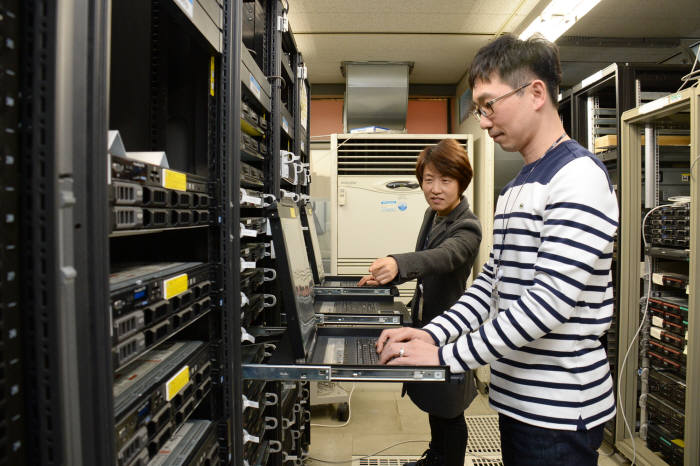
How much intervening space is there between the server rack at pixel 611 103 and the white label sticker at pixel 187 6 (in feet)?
7.89

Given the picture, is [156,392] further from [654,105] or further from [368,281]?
[654,105]

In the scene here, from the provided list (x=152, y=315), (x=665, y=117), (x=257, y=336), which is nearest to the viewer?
(x=152, y=315)

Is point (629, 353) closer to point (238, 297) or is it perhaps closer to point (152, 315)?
point (238, 297)

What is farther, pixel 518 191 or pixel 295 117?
pixel 295 117

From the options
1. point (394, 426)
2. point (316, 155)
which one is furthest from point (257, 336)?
point (316, 155)

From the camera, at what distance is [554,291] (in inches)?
33.8

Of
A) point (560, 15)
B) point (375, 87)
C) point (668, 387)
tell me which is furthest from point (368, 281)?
point (375, 87)

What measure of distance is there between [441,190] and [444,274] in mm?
343

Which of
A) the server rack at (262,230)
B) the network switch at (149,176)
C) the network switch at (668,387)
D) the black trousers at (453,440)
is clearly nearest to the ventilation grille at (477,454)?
the server rack at (262,230)

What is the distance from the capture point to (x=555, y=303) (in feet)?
2.83

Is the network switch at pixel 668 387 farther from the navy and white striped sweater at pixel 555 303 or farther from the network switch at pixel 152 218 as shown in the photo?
the network switch at pixel 152 218

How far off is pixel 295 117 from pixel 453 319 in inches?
63.0

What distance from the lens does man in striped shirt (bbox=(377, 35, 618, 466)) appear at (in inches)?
34.1

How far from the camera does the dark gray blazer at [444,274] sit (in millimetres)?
1628
